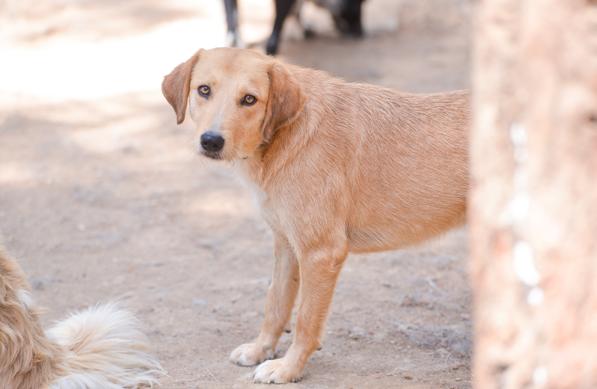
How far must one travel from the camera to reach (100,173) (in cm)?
695

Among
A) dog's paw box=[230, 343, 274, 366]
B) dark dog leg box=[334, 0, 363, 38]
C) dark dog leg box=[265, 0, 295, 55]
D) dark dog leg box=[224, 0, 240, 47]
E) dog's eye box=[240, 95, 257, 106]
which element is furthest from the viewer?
dark dog leg box=[334, 0, 363, 38]

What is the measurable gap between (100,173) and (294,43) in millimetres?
4288

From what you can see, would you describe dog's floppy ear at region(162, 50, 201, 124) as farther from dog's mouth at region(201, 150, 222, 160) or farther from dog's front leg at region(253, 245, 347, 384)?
dog's front leg at region(253, 245, 347, 384)

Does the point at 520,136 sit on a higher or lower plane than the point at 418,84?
higher

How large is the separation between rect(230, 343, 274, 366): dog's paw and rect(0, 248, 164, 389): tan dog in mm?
397

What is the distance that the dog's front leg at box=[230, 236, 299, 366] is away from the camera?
4.37 m

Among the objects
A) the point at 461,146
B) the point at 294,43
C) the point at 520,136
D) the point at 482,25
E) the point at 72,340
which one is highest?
the point at 482,25

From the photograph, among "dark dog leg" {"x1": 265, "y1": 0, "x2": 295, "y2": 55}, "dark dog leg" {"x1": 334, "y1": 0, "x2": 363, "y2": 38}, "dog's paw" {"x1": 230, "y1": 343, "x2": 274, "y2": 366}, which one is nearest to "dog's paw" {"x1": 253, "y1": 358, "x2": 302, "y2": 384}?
"dog's paw" {"x1": 230, "y1": 343, "x2": 274, "y2": 366}

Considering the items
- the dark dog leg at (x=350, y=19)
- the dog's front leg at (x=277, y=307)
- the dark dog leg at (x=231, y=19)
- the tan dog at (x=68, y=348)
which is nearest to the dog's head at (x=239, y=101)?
the dog's front leg at (x=277, y=307)

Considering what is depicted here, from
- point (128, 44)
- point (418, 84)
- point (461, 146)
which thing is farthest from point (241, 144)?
point (128, 44)

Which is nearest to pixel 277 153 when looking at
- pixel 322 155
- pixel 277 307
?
pixel 322 155

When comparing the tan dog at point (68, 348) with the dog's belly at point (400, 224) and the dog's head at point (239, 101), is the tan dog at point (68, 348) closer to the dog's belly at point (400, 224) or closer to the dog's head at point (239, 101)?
the dog's head at point (239, 101)

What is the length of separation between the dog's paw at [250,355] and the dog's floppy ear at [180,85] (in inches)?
46.1

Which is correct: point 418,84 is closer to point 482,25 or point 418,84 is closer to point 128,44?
point 128,44
